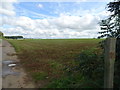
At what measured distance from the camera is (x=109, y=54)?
2354 mm

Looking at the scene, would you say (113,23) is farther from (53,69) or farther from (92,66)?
(53,69)

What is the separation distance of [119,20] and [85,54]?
4.00 ft

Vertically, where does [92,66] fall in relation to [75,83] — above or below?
above

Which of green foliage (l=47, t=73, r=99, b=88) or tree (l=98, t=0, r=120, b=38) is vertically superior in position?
tree (l=98, t=0, r=120, b=38)

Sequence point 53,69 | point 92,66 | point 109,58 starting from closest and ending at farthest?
point 109,58 < point 92,66 < point 53,69

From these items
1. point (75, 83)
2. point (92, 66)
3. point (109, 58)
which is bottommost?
point (75, 83)

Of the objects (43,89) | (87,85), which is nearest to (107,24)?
(87,85)

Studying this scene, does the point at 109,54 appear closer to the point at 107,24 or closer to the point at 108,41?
the point at 108,41

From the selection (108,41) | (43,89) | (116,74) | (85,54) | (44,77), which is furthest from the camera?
(44,77)

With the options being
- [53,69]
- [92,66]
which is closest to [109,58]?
[92,66]

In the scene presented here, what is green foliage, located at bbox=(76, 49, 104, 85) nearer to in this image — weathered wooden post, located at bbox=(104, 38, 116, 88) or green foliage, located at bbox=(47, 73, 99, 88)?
green foliage, located at bbox=(47, 73, 99, 88)

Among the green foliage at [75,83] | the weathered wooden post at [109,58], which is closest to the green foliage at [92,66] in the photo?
the green foliage at [75,83]

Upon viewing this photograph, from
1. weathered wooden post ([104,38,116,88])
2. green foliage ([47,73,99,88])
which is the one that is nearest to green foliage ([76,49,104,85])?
green foliage ([47,73,99,88])

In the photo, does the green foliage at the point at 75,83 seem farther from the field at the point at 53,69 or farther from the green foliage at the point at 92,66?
the green foliage at the point at 92,66
